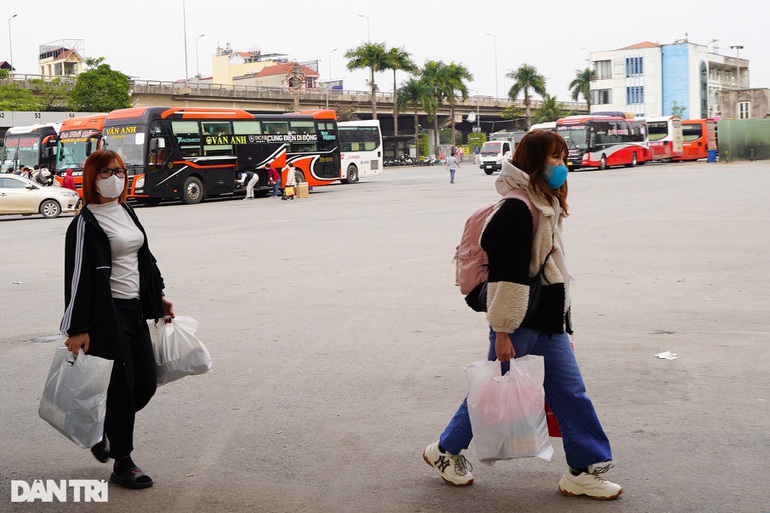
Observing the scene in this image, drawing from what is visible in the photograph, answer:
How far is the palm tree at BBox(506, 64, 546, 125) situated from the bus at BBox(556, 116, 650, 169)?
134 feet

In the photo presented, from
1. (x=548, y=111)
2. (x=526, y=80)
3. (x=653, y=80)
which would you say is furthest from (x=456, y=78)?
(x=653, y=80)

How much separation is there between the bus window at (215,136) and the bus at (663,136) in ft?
114

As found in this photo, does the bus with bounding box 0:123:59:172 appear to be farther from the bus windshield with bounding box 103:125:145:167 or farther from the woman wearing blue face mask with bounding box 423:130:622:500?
the woman wearing blue face mask with bounding box 423:130:622:500

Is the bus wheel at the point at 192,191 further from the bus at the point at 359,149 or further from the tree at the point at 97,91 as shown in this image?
the tree at the point at 97,91

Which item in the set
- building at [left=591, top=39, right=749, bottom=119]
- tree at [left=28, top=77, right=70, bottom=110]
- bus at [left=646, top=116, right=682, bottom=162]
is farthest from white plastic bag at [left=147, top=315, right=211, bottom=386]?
building at [left=591, top=39, right=749, bottom=119]

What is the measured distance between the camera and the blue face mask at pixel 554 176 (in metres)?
4.04

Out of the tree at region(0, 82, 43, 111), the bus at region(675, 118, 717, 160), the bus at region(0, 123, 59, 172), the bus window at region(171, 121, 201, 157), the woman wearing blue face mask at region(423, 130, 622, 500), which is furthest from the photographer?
the bus at region(675, 118, 717, 160)

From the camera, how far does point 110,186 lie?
436 cm

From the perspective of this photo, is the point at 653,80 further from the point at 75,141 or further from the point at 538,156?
the point at 538,156

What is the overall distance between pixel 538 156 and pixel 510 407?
1112 mm

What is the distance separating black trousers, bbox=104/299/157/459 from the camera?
4.38m

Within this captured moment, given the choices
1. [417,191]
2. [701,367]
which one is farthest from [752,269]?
[417,191]

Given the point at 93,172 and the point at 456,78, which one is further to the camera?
the point at 456,78

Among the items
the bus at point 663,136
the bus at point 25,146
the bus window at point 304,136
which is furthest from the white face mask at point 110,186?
the bus at point 663,136
